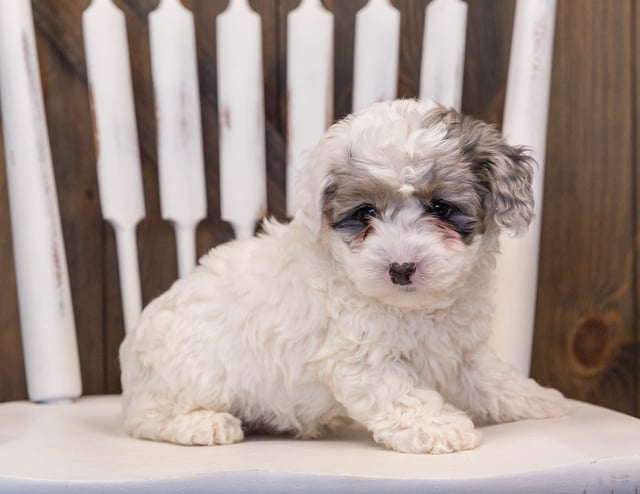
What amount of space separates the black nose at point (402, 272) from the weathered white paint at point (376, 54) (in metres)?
0.62

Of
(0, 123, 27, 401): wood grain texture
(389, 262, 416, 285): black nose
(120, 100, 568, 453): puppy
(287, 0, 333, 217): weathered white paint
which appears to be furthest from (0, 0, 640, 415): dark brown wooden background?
(389, 262, 416, 285): black nose

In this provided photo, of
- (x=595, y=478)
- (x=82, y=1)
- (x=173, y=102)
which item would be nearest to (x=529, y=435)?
(x=595, y=478)

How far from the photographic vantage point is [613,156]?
7.80 feet

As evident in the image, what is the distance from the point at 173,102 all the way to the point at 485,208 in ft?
2.56

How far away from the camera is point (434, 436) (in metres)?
1.51

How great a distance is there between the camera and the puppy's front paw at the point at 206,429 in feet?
5.42

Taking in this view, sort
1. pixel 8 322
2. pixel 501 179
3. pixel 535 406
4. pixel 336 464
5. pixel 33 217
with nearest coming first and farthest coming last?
1. pixel 336 464
2. pixel 501 179
3. pixel 535 406
4. pixel 33 217
5. pixel 8 322

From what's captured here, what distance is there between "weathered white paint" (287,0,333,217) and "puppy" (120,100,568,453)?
0.25 meters

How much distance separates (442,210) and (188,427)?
60 cm

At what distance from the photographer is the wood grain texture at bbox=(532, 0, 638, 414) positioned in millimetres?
2357

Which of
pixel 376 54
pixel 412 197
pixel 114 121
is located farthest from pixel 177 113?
pixel 412 197

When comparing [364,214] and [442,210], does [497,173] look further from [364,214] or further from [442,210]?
[364,214]

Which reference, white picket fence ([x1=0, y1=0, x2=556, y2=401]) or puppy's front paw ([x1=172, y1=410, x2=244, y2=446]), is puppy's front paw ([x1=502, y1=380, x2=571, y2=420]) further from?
puppy's front paw ([x1=172, y1=410, x2=244, y2=446])

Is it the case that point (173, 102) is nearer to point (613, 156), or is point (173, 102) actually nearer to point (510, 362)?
point (510, 362)
